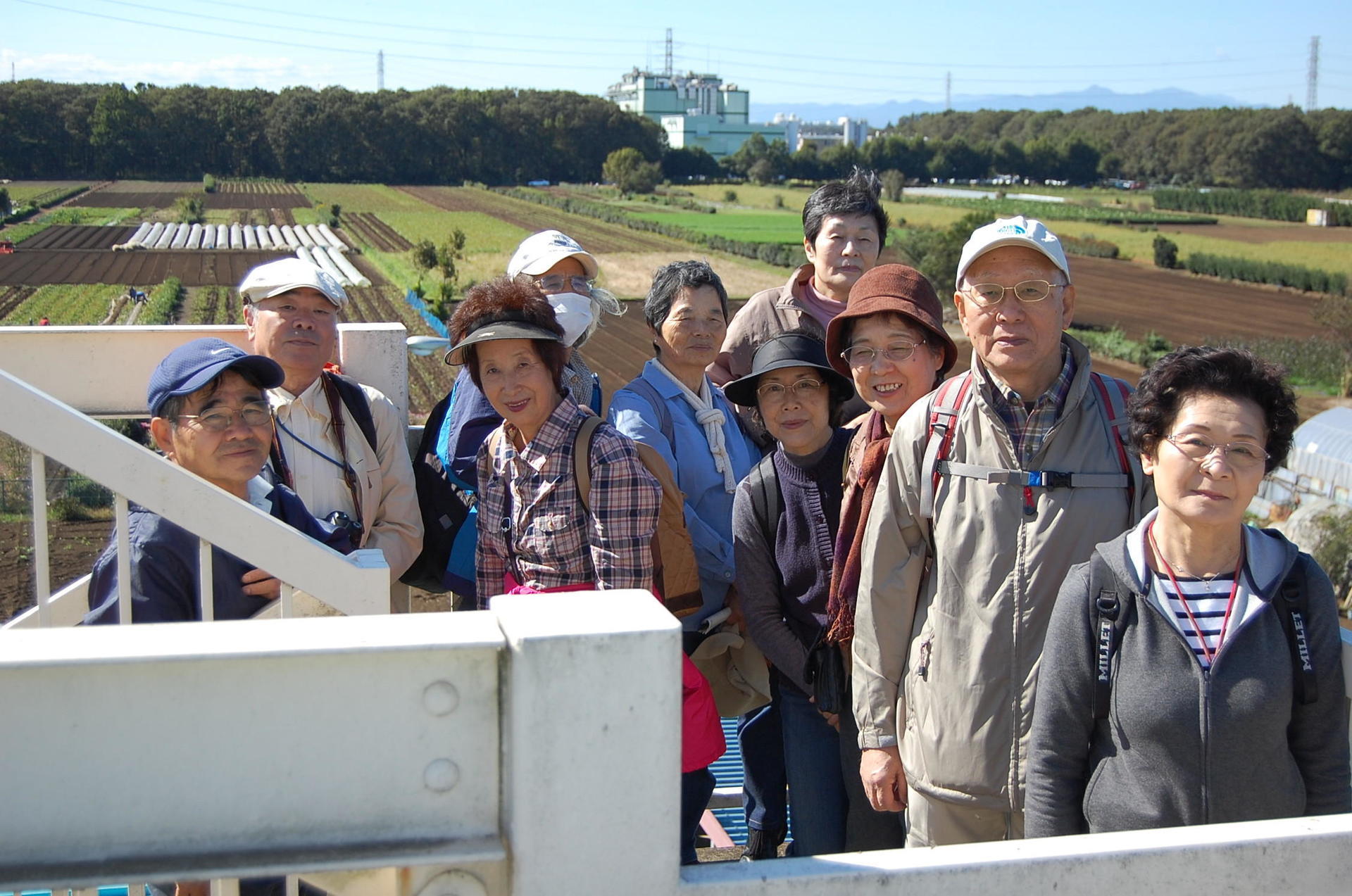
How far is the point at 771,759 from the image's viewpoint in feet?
12.2

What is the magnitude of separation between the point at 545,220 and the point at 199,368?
83048 millimetres

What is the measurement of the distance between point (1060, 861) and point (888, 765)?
1.17 m

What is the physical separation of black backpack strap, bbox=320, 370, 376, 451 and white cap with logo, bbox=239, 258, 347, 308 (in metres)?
0.27

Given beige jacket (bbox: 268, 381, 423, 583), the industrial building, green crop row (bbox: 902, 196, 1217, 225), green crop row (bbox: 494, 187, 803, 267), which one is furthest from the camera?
the industrial building

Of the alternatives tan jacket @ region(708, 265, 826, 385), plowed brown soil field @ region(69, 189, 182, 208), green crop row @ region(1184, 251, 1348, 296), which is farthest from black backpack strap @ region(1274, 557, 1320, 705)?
plowed brown soil field @ region(69, 189, 182, 208)

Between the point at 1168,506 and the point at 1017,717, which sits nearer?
the point at 1168,506

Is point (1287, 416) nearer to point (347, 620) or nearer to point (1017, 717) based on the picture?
point (1017, 717)

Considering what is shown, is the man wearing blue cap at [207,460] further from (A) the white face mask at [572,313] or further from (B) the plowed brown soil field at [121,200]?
(B) the plowed brown soil field at [121,200]

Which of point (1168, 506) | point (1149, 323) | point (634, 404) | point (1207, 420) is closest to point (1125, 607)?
point (1168, 506)

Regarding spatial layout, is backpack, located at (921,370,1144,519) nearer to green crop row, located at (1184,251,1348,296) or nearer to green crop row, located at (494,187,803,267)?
green crop row, located at (1184,251,1348,296)

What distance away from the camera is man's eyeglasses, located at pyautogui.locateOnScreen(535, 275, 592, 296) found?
4.01 metres

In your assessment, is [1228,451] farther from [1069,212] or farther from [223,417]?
[1069,212]

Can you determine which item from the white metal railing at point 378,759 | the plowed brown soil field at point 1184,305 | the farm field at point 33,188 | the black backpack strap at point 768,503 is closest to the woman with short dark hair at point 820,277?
the black backpack strap at point 768,503

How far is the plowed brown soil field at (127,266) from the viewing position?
159 ft
